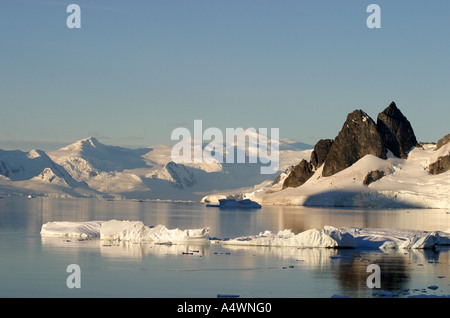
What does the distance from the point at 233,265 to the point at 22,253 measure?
45.0 ft

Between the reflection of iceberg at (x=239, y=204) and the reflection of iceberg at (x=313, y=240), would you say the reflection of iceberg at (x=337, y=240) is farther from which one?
the reflection of iceberg at (x=239, y=204)

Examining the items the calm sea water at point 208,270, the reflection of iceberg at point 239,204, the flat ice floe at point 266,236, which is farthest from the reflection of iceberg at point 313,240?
the reflection of iceberg at point 239,204

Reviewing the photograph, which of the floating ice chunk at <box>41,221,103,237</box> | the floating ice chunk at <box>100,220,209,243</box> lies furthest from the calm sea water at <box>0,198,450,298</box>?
the floating ice chunk at <box>41,221,103,237</box>

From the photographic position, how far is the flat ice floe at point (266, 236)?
52281mm

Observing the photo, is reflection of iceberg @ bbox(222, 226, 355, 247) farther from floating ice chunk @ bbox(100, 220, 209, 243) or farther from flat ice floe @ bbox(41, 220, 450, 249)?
floating ice chunk @ bbox(100, 220, 209, 243)

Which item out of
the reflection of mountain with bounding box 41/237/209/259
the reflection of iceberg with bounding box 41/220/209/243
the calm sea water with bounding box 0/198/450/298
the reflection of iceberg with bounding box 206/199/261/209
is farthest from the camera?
the reflection of iceberg with bounding box 206/199/261/209

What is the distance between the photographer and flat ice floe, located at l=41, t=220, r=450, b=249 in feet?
172

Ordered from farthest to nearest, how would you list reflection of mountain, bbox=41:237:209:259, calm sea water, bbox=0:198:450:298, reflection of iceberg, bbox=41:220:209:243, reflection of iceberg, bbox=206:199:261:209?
reflection of iceberg, bbox=206:199:261:209 → reflection of iceberg, bbox=41:220:209:243 → reflection of mountain, bbox=41:237:209:259 → calm sea water, bbox=0:198:450:298

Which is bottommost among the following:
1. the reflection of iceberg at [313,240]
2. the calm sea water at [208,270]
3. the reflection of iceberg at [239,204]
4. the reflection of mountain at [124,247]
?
the calm sea water at [208,270]

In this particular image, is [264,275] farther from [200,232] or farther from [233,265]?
[200,232]

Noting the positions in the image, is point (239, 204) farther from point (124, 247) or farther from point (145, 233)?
point (124, 247)

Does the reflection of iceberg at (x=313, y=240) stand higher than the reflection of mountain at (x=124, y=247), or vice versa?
the reflection of iceberg at (x=313, y=240)

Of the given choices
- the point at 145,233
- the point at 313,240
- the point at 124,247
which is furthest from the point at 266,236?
the point at 124,247

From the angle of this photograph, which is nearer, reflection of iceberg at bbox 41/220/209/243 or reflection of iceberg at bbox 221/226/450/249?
reflection of iceberg at bbox 221/226/450/249
